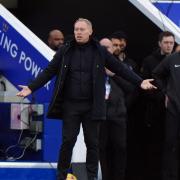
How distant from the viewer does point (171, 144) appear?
7.58 metres

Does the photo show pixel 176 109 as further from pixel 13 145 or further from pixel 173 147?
pixel 13 145

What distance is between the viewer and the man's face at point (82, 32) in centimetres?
655

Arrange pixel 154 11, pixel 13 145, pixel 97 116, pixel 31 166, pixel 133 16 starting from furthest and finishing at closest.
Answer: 1. pixel 133 16
2. pixel 154 11
3. pixel 13 145
4. pixel 31 166
5. pixel 97 116

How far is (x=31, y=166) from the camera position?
7418 millimetres

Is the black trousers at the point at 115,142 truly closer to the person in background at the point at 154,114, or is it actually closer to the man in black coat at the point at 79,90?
the person in background at the point at 154,114

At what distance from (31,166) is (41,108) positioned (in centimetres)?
67

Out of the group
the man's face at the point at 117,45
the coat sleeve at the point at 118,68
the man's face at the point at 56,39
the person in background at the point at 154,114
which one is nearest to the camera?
the coat sleeve at the point at 118,68

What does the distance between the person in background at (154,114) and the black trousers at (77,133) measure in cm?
154

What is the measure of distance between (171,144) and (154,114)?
816 millimetres

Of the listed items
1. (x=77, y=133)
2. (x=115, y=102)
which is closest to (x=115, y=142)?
(x=115, y=102)

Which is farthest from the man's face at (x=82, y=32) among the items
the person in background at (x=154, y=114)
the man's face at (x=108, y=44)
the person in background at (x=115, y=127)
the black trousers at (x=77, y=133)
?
the person in background at (x=154, y=114)

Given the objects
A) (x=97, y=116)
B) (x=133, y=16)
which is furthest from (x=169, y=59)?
(x=133, y=16)

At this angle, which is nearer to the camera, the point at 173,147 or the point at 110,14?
the point at 173,147

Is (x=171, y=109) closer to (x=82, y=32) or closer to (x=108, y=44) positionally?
(x=108, y=44)
